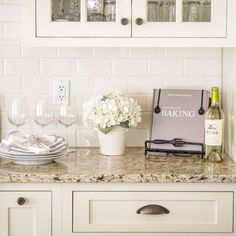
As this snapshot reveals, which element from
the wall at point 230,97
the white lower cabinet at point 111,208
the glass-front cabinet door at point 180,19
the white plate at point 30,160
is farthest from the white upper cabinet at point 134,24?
the white lower cabinet at point 111,208

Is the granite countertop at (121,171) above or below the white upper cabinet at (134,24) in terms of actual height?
below

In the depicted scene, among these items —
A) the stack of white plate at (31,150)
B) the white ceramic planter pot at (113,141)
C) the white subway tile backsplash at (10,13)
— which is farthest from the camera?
the white subway tile backsplash at (10,13)

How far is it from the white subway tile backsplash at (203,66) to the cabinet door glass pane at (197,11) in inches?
15.0

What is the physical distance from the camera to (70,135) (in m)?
2.77

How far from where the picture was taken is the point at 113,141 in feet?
8.24

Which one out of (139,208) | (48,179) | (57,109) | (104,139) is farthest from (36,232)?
(57,109)

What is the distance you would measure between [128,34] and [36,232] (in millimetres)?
919

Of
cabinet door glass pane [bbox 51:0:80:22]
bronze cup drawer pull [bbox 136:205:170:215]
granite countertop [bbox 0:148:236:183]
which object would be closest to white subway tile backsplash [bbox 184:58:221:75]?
granite countertop [bbox 0:148:236:183]

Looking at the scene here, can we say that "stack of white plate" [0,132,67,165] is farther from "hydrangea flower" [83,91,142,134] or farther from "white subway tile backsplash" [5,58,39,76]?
"white subway tile backsplash" [5,58,39,76]

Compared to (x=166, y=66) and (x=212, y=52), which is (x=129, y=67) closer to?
(x=166, y=66)

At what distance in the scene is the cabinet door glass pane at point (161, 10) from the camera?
238 cm

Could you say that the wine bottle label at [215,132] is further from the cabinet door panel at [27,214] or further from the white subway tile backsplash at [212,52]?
the cabinet door panel at [27,214]

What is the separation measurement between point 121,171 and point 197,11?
779 millimetres

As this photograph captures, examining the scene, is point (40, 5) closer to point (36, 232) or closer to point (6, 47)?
point (6, 47)
